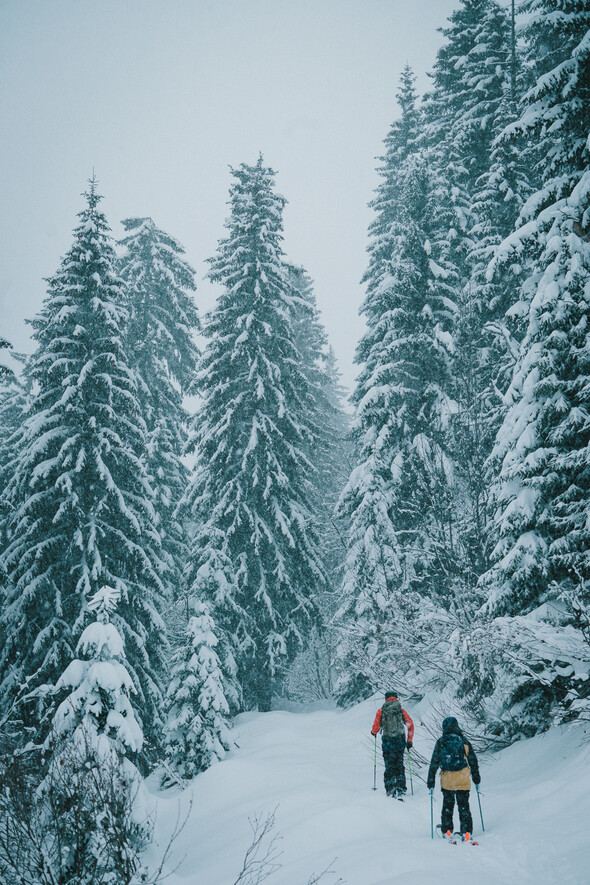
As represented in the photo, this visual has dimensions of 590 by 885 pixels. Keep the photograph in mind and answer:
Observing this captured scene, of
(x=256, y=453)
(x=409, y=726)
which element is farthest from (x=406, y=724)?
(x=256, y=453)

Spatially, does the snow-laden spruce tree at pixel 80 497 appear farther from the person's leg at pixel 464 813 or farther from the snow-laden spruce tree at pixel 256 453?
the person's leg at pixel 464 813

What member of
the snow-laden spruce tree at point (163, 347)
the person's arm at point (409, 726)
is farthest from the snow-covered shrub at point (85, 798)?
the snow-laden spruce tree at point (163, 347)

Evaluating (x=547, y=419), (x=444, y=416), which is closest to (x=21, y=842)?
(x=547, y=419)

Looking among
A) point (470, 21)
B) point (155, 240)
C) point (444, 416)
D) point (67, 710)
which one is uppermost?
point (470, 21)

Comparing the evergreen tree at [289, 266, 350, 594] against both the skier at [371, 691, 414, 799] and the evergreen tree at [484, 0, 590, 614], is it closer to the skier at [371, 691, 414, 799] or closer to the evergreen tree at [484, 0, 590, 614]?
the evergreen tree at [484, 0, 590, 614]

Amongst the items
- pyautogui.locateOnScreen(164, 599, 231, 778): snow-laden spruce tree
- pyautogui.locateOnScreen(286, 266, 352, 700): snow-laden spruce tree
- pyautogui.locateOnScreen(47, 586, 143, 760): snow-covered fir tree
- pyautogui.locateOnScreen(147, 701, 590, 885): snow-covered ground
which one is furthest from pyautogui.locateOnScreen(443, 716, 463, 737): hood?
pyautogui.locateOnScreen(286, 266, 352, 700): snow-laden spruce tree

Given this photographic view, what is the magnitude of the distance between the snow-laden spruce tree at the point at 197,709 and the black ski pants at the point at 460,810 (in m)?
5.93

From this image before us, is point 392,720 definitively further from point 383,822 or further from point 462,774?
point 462,774

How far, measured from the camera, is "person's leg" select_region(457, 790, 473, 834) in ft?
20.1

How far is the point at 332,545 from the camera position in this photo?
2659 cm

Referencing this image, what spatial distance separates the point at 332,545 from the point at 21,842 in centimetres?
2274

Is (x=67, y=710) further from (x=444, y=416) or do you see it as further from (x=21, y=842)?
(x=444, y=416)

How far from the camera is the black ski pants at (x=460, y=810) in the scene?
617cm

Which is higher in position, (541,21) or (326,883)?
(541,21)
